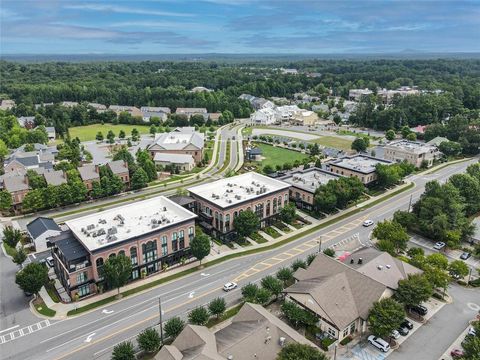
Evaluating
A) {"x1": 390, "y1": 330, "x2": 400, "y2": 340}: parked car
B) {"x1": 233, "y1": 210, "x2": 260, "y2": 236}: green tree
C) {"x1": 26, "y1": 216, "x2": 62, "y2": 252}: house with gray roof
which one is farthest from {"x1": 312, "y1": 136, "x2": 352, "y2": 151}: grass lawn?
{"x1": 26, "y1": 216, "x2": 62, "y2": 252}: house with gray roof

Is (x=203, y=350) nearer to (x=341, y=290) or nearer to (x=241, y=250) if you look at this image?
(x=341, y=290)

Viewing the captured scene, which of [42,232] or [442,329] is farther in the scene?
[42,232]

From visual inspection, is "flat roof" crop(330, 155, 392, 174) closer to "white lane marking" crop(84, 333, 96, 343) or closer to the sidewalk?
the sidewalk

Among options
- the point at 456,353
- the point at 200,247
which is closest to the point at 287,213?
the point at 200,247

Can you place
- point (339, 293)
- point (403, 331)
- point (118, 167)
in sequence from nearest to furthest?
point (403, 331)
point (339, 293)
point (118, 167)

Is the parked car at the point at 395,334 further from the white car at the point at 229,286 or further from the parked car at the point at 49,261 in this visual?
the parked car at the point at 49,261

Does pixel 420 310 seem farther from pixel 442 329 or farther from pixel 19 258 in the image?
pixel 19 258

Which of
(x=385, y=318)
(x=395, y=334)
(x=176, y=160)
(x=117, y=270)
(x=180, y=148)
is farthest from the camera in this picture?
(x=180, y=148)
